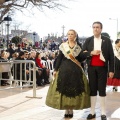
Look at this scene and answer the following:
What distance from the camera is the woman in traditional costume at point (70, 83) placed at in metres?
5.92

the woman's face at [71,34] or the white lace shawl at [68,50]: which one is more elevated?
the woman's face at [71,34]

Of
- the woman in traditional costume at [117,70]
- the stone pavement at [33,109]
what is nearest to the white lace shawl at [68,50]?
the stone pavement at [33,109]

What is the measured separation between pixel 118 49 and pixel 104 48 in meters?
4.39

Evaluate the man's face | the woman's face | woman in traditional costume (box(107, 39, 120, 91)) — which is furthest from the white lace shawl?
woman in traditional costume (box(107, 39, 120, 91))

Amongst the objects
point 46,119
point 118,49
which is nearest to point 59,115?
point 46,119

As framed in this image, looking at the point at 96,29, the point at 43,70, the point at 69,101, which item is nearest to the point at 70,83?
the point at 69,101

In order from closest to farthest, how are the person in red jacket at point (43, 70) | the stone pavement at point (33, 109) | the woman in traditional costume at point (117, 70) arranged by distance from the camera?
the stone pavement at point (33, 109)
the woman in traditional costume at point (117, 70)
the person in red jacket at point (43, 70)

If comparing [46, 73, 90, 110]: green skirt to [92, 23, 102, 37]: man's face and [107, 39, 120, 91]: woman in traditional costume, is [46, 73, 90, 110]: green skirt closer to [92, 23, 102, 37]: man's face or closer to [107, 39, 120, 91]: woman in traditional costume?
[92, 23, 102, 37]: man's face

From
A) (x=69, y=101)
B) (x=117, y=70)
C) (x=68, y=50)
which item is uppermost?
(x=68, y=50)

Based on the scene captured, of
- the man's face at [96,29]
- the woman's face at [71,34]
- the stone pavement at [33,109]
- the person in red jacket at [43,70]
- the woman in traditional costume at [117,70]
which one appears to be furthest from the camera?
the person in red jacket at [43,70]

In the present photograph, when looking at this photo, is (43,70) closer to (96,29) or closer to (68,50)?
(68,50)

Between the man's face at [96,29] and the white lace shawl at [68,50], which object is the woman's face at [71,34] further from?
the man's face at [96,29]

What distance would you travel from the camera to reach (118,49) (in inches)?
400

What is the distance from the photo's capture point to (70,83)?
19.6 ft
